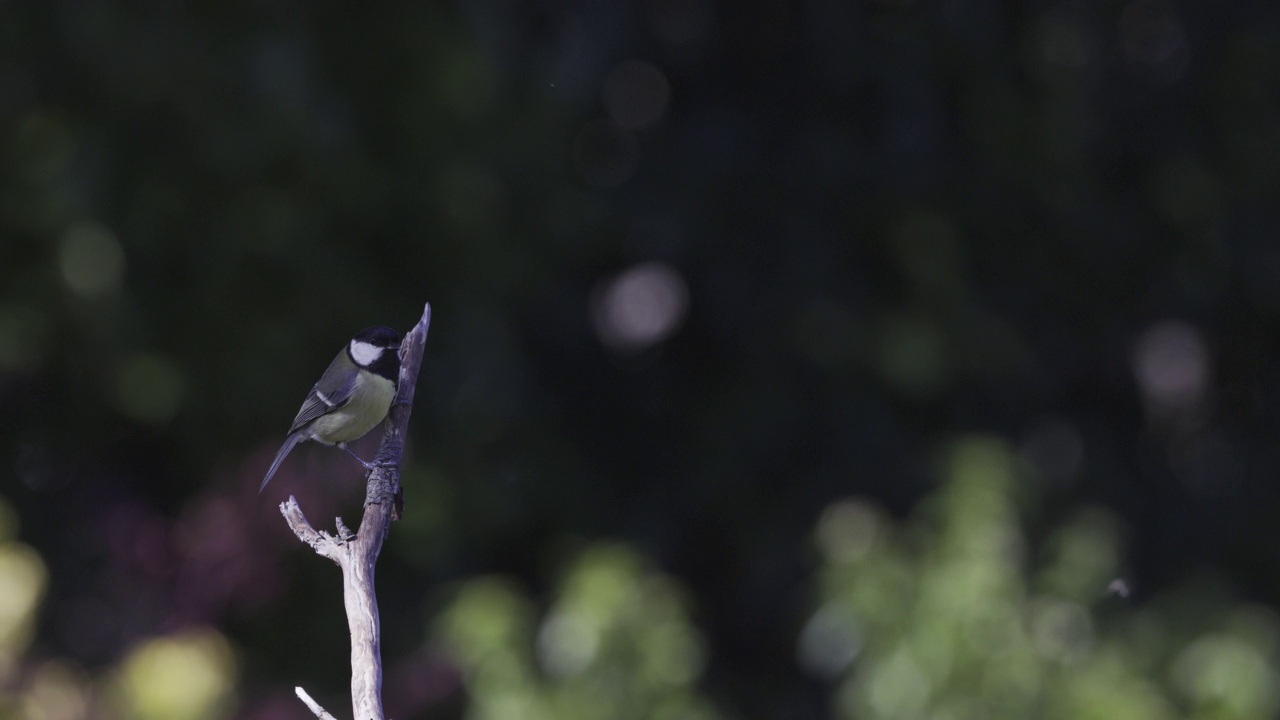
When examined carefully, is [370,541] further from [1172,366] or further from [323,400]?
[1172,366]

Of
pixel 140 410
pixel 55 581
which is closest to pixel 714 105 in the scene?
pixel 140 410

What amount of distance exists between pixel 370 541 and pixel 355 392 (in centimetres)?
43

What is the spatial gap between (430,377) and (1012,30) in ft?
7.77

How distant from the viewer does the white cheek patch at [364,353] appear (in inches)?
36.0

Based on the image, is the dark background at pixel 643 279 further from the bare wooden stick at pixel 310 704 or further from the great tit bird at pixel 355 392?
the bare wooden stick at pixel 310 704

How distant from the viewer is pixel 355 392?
38.6 inches

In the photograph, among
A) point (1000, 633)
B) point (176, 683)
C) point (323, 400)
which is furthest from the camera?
point (1000, 633)

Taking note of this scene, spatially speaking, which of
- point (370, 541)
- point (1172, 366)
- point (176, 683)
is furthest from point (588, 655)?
point (1172, 366)

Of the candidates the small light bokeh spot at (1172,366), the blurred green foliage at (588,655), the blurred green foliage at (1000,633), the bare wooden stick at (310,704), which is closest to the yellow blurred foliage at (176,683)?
the blurred green foliage at (588,655)

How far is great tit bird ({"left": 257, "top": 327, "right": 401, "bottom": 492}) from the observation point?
89 cm

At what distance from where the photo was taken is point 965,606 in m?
2.74

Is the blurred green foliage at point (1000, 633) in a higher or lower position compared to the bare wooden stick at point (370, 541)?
lower

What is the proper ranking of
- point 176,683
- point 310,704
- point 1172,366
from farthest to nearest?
point 1172,366
point 176,683
point 310,704

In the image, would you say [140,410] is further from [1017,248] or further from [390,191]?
[1017,248]
